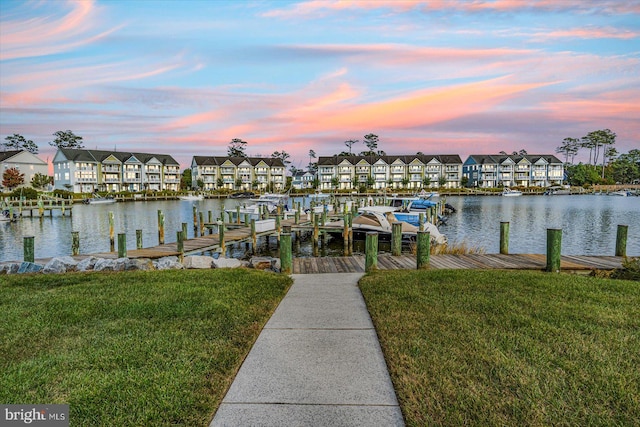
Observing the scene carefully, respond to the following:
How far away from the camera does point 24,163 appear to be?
95.5 m

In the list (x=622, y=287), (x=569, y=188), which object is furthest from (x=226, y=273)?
(x=569, y=188)

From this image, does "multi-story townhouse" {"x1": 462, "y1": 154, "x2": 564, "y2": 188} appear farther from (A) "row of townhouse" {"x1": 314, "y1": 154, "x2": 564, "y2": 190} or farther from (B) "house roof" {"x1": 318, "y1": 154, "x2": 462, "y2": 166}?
(B) "house roof" {"x1": 318, "y1": 154, "x2": 462, "y2": 166}

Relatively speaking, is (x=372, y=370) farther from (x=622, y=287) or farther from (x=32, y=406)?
(x=622, y=287)

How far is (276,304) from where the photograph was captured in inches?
327

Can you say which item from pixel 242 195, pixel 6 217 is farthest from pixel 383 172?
pixel 6 217

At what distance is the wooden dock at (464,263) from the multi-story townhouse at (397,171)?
112581mm

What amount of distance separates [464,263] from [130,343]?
10.2 metres

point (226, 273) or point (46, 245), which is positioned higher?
point (226, 273)

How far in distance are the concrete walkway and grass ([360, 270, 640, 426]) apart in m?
0.25

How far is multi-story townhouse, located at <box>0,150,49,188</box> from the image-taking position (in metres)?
92.2

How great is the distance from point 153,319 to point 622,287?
9.43 meters

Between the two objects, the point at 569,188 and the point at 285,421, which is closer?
the point at 285,421

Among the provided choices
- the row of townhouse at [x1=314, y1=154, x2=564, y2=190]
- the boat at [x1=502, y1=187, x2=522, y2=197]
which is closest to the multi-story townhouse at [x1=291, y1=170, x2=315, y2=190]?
the row of townhouse at [x1=314, y1=154, x2=564, y2=190]

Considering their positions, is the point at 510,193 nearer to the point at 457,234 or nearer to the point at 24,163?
the point at 457,234
